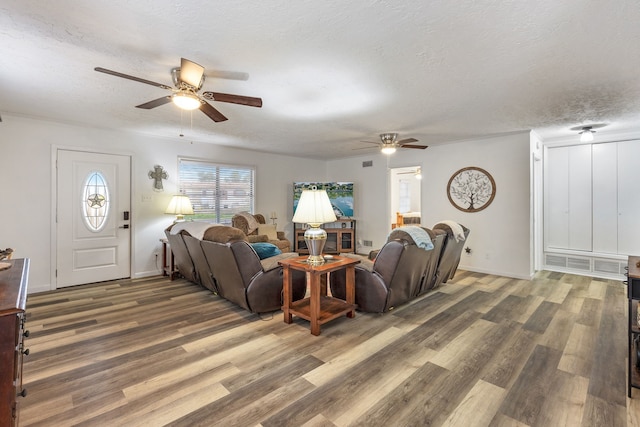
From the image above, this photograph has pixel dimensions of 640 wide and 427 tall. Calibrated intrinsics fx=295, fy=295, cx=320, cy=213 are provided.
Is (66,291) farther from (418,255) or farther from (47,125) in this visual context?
(418,255)

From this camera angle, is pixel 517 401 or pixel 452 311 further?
pixel 452 311

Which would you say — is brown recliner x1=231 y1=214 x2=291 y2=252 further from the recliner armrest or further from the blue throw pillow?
the blue throw pillow

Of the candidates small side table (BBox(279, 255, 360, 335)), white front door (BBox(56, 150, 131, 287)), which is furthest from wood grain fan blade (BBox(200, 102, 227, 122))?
white front door (BBox(56, 150, 131, 287))

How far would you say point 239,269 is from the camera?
10.2 ft

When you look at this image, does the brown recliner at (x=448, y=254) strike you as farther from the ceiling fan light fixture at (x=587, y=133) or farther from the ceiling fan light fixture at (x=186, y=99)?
the ceiling fan light fixture at (x=186, y=99)

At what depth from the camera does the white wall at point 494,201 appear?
15.8 feet

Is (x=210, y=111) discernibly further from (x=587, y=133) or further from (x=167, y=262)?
(x=587, y=133)

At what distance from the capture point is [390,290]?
321 centimetres

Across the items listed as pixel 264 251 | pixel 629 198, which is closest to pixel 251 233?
pixel 264 251

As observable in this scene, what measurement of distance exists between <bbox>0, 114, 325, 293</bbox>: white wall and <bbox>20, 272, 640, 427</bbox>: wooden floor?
37.1 inches

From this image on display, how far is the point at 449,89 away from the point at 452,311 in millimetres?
2446

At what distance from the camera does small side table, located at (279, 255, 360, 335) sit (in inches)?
111

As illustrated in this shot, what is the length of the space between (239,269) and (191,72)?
1888 millimetres

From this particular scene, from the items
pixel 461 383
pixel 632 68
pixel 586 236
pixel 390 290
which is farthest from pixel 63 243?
pixel 586 236
